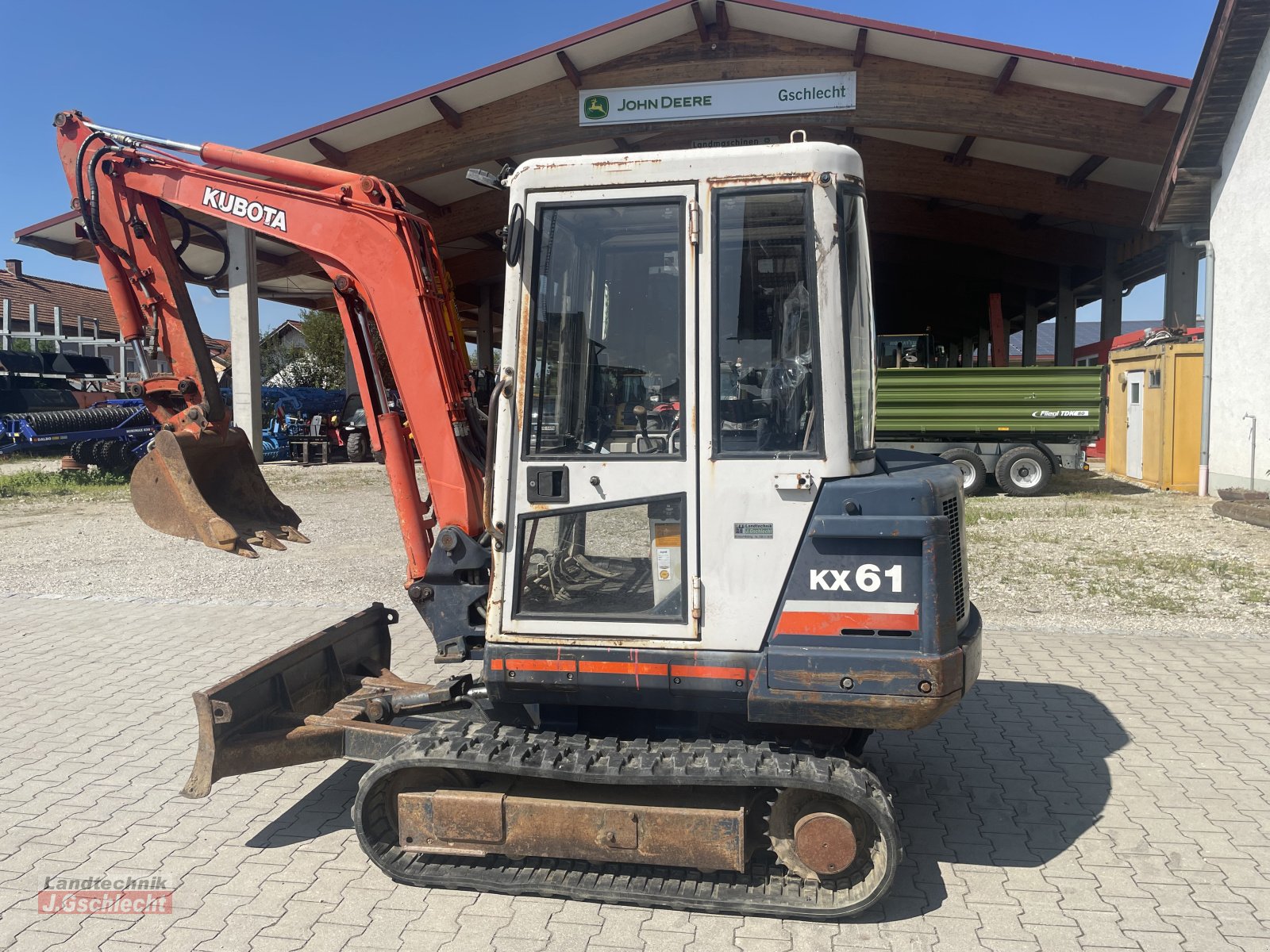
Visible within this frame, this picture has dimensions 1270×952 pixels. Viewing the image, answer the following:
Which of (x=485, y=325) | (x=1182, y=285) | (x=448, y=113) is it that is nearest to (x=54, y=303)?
(x=485, y=325)

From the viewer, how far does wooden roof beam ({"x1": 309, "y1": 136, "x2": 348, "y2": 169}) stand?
49.8ft

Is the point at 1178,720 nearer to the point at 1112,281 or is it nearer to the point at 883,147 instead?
the point at 883,147

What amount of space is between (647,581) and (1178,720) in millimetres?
3751

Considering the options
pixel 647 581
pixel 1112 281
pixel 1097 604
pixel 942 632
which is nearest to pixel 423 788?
pixel 647 581

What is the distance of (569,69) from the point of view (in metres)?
14.3

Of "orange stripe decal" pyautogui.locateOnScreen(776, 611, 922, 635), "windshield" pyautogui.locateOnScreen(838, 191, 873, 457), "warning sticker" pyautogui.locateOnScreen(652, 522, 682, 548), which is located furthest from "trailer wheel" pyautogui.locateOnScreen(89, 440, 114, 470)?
"orange stripe decal" pyautogui.locateOnScreen(776, 611, 922, 635)

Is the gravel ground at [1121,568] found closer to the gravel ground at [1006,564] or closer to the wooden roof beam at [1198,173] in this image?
the gravel ground at [1006,564]

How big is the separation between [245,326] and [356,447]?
259 inches

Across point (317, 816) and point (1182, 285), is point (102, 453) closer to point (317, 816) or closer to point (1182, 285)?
point (317, 816)

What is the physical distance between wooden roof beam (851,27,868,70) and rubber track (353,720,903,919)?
39.4 feet

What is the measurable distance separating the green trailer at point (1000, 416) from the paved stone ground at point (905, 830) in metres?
9.59

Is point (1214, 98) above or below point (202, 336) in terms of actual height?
above

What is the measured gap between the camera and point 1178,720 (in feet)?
18.1

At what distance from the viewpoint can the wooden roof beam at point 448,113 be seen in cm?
1455
